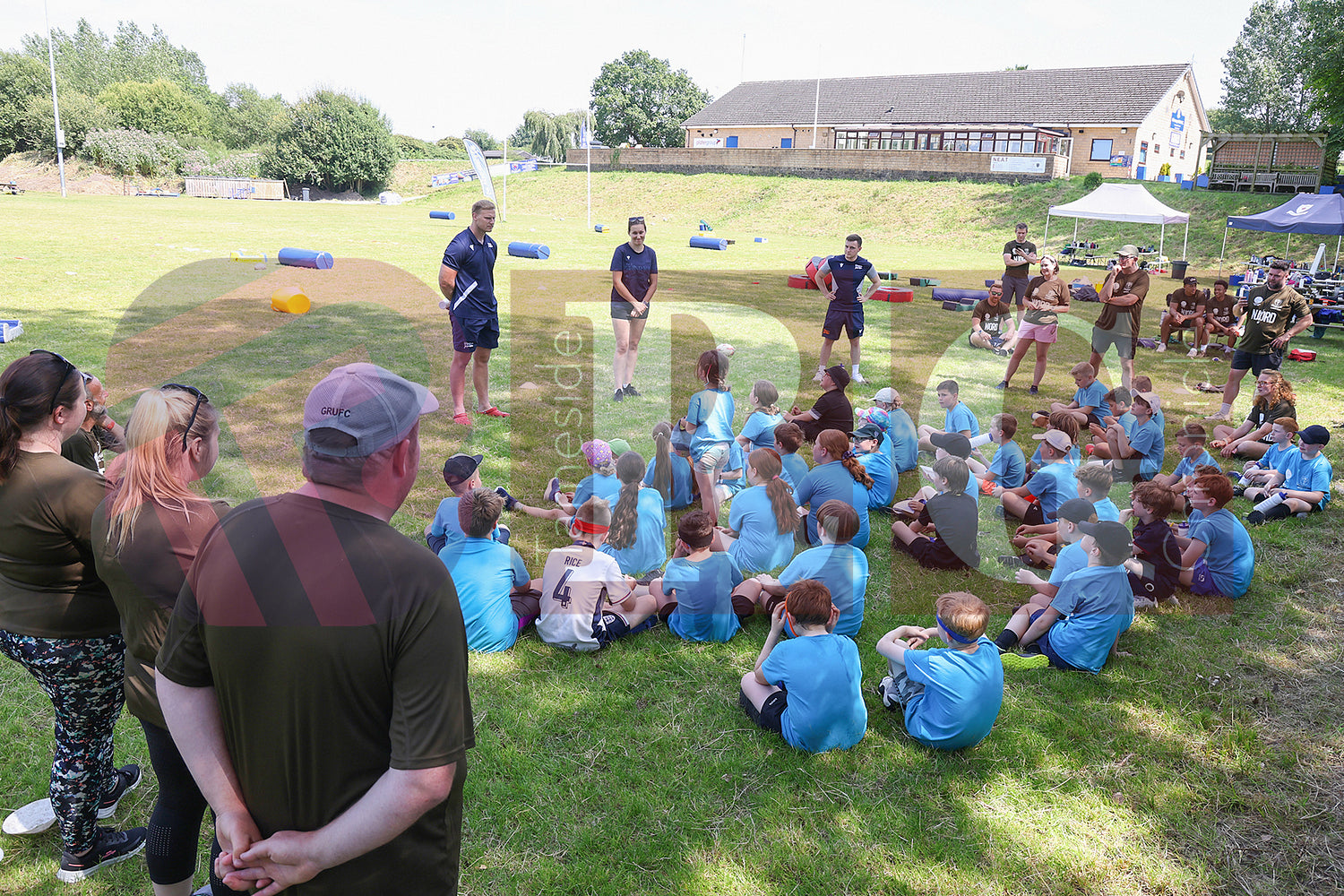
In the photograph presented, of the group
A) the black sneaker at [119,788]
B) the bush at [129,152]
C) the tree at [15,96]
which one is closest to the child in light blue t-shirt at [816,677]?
the black sneaker at [119,788]

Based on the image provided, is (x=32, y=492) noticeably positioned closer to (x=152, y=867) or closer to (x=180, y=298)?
(x=152, y=867)

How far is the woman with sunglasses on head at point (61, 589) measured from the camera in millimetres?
2752

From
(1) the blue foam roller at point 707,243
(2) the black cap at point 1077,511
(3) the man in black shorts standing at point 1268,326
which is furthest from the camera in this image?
(1) the blue foam roller at point 707,243

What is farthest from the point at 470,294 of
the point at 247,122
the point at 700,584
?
the point at 247,122

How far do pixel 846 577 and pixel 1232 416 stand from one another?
8.48m

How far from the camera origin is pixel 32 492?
8.97 ft

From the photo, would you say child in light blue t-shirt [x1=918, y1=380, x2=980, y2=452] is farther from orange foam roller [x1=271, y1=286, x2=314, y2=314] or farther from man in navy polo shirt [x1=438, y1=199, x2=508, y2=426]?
orange foam roller [x1=271, y1=286, x2=314, y2=314]

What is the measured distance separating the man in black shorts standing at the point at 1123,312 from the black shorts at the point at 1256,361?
123cm

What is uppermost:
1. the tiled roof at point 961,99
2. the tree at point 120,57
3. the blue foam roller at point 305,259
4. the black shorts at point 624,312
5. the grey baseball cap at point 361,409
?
the tree at point 120,57

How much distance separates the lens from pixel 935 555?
6035mm

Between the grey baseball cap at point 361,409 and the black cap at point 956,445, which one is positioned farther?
the black cap at point 956,445

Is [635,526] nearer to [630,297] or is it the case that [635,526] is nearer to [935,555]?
[935,555]

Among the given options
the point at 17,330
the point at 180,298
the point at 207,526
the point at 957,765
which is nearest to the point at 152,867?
the point at 207,526

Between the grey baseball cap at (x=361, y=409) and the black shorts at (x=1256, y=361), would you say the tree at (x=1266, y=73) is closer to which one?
the black shorts at (x=1256, y=361)
